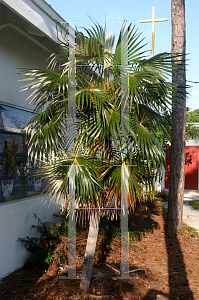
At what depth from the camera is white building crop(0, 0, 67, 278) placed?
369 centimetres

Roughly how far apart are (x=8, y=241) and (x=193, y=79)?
3.51 m

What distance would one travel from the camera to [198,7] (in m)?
7.50

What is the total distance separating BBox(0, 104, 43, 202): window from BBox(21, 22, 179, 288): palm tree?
91 cm

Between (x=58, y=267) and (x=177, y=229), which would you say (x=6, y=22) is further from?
(x=177, y=229)

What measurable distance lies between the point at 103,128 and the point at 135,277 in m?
2.10

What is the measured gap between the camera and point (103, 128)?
2.88m

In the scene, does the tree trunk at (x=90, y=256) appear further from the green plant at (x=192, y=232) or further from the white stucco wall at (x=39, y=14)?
the green plant at (x=192, y=232)

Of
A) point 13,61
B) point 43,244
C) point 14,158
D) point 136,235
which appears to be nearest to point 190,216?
point 136,235

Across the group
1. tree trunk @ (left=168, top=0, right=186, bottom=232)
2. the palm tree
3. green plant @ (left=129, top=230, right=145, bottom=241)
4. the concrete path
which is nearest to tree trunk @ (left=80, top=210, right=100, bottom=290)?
the palm tree

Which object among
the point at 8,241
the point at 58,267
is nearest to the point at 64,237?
the point at 58,267

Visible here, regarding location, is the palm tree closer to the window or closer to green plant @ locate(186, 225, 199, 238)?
the window

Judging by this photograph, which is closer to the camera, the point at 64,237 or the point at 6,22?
the point at 6,22

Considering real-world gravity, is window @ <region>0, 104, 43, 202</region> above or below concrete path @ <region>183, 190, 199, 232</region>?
above

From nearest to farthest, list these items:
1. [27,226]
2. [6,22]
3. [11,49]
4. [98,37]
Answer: [98,37]
[6,22]
[11,49]
[27,226]
